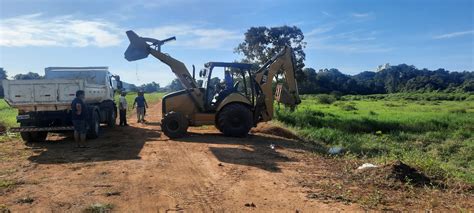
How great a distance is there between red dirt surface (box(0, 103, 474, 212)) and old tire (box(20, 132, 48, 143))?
0.75m

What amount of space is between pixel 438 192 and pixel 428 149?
443 inches

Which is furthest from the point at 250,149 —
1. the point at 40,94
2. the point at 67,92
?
the point at 40,94

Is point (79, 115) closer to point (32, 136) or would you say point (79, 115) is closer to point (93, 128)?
point (93, 128)

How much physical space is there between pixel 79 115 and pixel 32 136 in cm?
233

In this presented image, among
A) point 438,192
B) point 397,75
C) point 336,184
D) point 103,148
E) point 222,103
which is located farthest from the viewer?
point 397,75

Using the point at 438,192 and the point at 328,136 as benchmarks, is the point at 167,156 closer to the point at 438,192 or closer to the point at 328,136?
the point at 438,192

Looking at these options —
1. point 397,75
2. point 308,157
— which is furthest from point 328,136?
point 397,75

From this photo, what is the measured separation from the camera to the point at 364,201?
251 inches

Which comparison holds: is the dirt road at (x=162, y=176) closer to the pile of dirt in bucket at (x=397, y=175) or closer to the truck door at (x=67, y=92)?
the pile of dirt in bucket at (x=397, y=175)

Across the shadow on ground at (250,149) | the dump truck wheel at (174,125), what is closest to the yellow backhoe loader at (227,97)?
the dump truck wheel at (174,125)

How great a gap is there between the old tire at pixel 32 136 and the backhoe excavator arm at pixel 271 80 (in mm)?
6862

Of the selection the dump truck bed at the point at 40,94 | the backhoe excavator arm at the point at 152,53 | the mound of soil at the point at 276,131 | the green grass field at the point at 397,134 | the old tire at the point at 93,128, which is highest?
the backhoe excavator arm at the point at 152,53

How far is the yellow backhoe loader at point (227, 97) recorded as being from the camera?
1412 cm

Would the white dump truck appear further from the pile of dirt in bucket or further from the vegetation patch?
the pile of dirt in bucket
